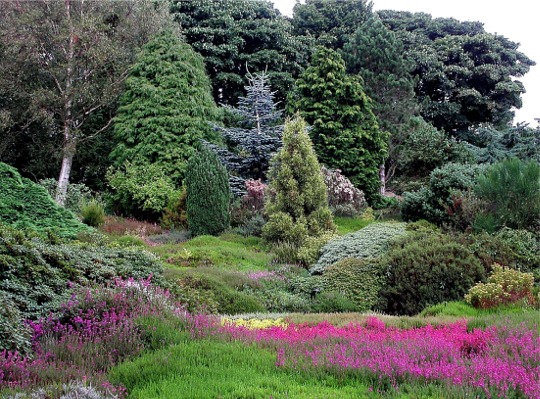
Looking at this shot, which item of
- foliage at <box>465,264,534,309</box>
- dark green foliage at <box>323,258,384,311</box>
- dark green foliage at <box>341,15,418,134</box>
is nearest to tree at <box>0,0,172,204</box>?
dark green foliage at <box>341,15,418,134</box>

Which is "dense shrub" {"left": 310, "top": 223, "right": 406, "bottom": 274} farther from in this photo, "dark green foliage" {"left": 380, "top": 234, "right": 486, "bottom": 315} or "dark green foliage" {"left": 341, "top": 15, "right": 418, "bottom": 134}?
"dark green foliage" {"left": 341, "top": 15, "right": 418, "bottom": 134}

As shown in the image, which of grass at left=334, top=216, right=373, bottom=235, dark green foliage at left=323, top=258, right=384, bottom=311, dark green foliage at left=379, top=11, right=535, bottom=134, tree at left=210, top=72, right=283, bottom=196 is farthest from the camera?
dark green foliage at left=379, top=11, right=535, bottom=134

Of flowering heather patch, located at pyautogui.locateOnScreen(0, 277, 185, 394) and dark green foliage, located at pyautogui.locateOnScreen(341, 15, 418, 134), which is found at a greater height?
dark green foliage, located at pyautogui.locateOnScreen(341, 15, 418, 134)

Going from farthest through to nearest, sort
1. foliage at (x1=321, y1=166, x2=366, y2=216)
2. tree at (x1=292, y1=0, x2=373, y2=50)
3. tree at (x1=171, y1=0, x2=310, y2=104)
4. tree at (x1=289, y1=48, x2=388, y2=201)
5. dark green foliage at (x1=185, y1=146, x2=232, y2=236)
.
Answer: tree at (x1=292, y1=0, x2=373, y2=50)
tree at (x1=171, y1=0, x2=310, y2=104)
tree at (x1=289, y1=48, x2=388, y2=201)
foliage at (x1=321, y1=166, x2=366, y2=216)
dark green foliage at (x1=185, y1=146, x2=232, y2=236)

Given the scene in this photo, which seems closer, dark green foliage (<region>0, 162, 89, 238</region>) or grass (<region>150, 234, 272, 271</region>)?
dark green foliage (<region>0, 162, 89, 238</region>)

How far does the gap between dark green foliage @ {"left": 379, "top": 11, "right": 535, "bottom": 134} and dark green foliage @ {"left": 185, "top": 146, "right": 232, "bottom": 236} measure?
18.0 metres

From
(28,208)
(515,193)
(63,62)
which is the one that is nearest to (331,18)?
(63,62)

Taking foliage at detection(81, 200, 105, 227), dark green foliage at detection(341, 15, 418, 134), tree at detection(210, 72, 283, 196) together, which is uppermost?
dark green foliage at detection(341, 15, 418, 134)

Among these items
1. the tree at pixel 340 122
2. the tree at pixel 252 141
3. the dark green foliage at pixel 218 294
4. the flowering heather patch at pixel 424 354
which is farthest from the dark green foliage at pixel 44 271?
the tree at pixel 340 122

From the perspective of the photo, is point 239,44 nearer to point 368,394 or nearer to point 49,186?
point 49,186

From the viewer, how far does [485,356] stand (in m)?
4.75

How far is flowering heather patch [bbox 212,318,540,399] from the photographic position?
4070 millimetres

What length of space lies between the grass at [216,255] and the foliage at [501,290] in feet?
17.4

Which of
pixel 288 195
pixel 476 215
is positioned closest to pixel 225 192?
pixel 288 195
